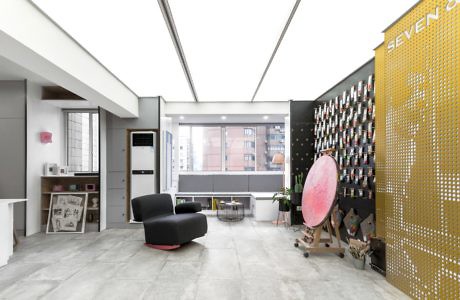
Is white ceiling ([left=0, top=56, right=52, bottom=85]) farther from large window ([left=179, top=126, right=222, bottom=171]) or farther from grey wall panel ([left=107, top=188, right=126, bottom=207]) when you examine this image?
large window ([left=179, top=126, right=222, bottom=171])

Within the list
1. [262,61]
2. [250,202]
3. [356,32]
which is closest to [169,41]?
[262,61]

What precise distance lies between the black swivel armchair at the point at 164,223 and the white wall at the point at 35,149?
88.7 inches

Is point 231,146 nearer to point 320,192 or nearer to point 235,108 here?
point 235,108

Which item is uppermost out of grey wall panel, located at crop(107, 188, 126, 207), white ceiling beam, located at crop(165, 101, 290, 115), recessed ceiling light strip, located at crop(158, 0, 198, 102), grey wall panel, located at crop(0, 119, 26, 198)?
recessed ceiling light strip, located at crop(158, 0, 198, 102)

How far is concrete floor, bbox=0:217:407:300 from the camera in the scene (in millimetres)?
2508

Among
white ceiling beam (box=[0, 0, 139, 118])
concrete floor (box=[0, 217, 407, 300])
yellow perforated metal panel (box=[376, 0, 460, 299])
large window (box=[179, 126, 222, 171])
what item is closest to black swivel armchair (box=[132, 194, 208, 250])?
concrete floor (box=[0, 217, 407, 300])

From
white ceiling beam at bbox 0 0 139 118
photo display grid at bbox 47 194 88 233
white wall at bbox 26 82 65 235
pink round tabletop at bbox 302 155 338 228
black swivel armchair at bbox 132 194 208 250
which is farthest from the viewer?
photo display grid at bbox 47 194 88 233

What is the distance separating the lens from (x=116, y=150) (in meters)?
5.32

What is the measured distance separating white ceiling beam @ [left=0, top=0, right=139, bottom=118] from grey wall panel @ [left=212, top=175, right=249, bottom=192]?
3.83m

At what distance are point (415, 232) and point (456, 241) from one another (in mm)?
429

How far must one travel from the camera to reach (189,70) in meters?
3.98

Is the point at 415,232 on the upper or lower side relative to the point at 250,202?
upper

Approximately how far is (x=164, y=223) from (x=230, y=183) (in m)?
3.42

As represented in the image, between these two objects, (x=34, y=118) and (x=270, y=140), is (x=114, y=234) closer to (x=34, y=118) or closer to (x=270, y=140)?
(x=34, y=118)
